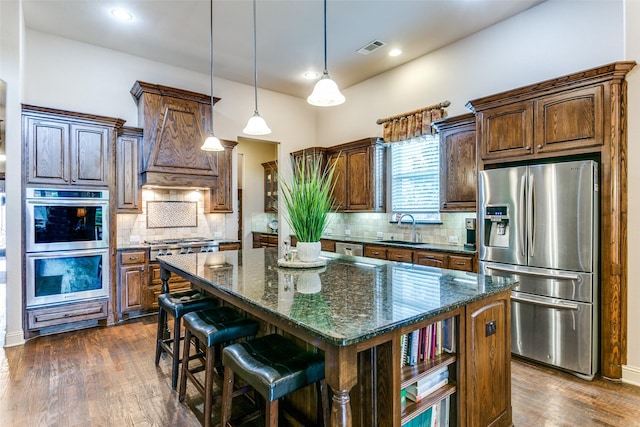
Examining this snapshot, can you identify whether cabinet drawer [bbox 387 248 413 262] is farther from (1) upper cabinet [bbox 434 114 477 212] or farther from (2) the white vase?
(2) the white vase

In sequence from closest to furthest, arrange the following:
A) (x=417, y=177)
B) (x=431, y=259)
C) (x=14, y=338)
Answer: (x=14, y=338)
(x=431, y=259)
(x=417, y=177)

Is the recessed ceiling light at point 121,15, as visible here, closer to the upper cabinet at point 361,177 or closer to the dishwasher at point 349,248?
the upper cabinet at point 361,177

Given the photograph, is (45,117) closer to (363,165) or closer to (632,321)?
(363,165)

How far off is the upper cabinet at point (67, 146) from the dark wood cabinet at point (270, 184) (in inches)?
123

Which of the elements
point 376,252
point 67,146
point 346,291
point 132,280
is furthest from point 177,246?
point 346,291

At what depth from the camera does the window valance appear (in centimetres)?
444

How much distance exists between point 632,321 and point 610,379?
19.1 inches

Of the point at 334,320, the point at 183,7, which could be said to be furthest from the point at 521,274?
the point at 183,7

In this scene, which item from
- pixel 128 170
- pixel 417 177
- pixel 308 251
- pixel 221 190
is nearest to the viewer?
pixel 308 251

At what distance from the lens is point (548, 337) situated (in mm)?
2908

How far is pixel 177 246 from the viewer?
447 cm

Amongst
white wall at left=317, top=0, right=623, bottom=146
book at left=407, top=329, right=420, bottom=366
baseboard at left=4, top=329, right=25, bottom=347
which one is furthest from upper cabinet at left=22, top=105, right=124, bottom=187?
book at left=407, top=329, right=420, bottom=366

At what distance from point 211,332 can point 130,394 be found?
42.6 inches

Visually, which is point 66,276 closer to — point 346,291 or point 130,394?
point 130,394
